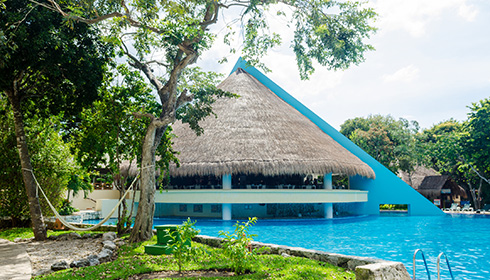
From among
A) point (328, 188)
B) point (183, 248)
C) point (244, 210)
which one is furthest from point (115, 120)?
point (328, 188)

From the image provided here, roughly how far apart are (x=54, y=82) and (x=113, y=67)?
1.54 metres

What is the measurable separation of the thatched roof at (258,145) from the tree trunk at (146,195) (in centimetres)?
699

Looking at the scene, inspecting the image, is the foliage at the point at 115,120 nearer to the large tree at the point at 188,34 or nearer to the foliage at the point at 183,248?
the large tree at the point at 188,34

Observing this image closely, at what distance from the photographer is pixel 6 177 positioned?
1092 cm

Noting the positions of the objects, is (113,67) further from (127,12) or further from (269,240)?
(269,240)

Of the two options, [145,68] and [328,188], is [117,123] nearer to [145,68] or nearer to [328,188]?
[145,68]

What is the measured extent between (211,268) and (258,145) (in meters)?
11.0

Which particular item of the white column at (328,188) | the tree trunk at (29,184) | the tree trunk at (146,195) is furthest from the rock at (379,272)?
the white column at (328,188)

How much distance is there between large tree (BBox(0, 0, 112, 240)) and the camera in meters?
8.28

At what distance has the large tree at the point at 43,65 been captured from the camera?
27.2ft

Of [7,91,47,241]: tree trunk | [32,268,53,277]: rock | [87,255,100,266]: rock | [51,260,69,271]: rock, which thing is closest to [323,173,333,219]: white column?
[7,91,47,241]: tree trunk

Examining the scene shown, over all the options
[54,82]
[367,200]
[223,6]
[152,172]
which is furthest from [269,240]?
Result: [367,200]

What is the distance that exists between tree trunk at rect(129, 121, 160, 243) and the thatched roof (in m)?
6.99

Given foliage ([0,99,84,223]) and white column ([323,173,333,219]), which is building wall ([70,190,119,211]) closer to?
foliage ([0,99,84,223])
